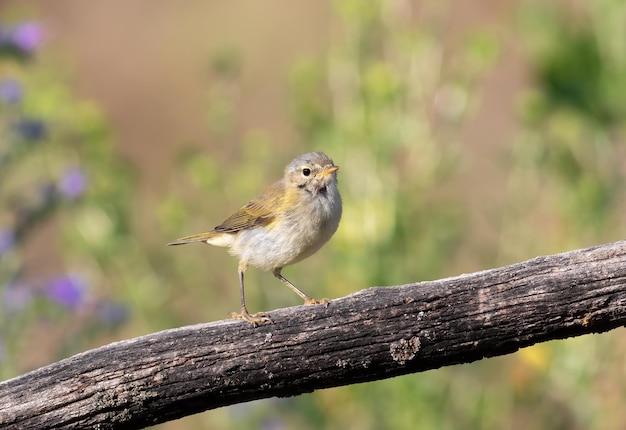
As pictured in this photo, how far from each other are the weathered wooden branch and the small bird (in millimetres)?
805

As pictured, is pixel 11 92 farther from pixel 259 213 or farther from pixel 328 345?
pixel 328 345

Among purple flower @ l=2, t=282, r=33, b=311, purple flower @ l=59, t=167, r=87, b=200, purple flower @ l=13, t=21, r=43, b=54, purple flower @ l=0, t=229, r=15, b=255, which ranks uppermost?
purple flower @ l=13, t=21, r=43, b=54

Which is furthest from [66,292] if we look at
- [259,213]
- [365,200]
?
[365,200]

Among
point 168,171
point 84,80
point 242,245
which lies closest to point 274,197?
point 242,245

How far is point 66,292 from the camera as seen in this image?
19.0 feet

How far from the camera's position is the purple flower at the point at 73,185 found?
236 inches

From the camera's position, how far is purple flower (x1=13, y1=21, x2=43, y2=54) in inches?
237

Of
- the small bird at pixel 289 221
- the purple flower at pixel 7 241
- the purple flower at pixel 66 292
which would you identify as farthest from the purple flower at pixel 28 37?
the small bird at pixel 289 221

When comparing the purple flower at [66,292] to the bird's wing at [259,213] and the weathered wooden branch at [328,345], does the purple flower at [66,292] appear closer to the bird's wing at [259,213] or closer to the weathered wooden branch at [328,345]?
the bird's wing at [259,213]

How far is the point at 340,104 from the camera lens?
6766 mm

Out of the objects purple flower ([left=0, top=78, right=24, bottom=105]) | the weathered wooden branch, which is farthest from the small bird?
purple flower ([left=0, top=78, right=24, bottom=105])

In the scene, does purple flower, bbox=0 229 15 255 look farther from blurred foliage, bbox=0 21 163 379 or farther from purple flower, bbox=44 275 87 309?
purple flower, bbox=44 275 87 309

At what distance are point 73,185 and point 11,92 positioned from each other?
0.63m

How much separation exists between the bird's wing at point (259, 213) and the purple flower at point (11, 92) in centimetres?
183
